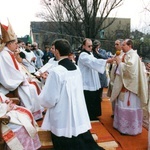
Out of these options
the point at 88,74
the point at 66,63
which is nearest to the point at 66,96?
the point at 66,63

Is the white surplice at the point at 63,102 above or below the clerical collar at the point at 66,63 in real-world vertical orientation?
below

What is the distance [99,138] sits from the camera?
4.37m

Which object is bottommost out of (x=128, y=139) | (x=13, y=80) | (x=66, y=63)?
(x=128, y=139)

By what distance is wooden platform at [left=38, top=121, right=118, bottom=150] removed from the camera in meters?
3.95

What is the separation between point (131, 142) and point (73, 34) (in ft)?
60.5

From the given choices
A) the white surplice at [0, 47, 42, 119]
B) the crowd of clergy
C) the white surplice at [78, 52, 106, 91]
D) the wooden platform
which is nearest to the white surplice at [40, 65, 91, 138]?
the crowd of clergy

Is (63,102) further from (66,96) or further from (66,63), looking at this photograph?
(66,63)

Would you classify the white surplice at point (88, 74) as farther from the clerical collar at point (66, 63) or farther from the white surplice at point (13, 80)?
the clerical collar at point (66, 63)

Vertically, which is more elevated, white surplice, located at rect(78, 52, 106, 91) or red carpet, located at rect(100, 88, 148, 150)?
white surplice, located at rect(78, 52, 106, 91)

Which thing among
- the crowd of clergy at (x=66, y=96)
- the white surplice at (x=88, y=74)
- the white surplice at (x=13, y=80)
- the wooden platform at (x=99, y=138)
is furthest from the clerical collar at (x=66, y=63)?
the white surplice at (x=88, y=74)

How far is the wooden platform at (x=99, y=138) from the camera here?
13.0 ft

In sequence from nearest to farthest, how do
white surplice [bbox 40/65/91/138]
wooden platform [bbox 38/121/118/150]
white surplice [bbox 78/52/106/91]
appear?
1. white surplice [bbox 40/65/91/138]
2. wooden platform [bbox 38/121/118/150]
3. white surplice [bbox 78/52/106/91]

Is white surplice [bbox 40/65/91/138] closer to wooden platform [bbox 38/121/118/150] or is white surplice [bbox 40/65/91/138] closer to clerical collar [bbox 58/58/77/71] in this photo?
clerical collar [bbox 58/58/77/71]

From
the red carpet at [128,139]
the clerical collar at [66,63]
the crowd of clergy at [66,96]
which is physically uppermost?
the clerical collar at [66,63]
